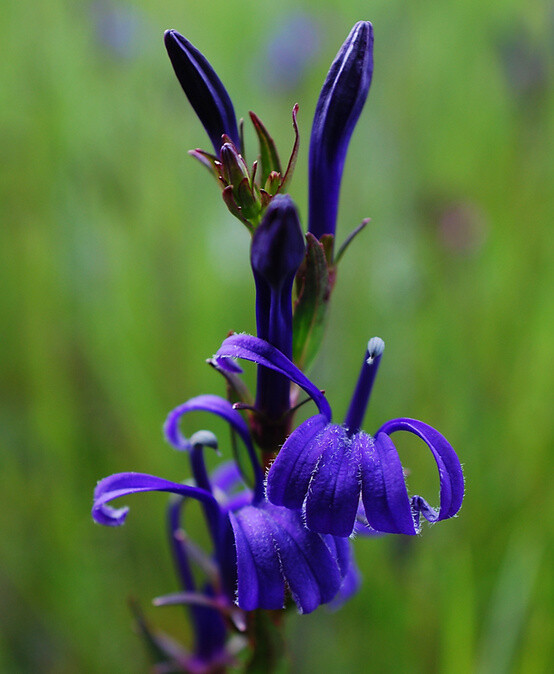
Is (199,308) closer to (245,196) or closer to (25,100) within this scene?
(25,100)

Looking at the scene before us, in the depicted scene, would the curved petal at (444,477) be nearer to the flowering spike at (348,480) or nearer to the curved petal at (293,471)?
the flowering spike at (348,480)

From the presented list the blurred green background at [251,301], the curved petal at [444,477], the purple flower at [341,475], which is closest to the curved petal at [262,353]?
the purple flower at [341,475]

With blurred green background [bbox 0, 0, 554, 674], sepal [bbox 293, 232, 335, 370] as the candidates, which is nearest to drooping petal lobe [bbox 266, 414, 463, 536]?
sepal [bbox 293, 232, 335, 370]

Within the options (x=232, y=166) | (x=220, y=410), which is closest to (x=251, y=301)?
(x=220, y=410)

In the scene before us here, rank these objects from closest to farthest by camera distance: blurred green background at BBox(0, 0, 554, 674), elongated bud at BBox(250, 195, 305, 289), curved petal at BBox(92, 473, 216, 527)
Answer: elongated bud at BBox(250, 195, 305, 289), curved petal at BBox(92, 473, 216, 527), blurred green background at BBox(0, 0, 554, 674)

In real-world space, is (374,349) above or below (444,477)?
above

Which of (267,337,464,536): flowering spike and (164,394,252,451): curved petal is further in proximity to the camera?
(164,394,252,451): curved petal

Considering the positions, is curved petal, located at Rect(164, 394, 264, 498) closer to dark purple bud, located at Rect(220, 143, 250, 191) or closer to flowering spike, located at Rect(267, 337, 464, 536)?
flowering spike, located at Rect(267, 337, 464, 536)

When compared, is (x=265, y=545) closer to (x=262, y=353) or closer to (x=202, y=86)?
(x=262, y=353)
